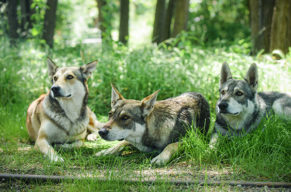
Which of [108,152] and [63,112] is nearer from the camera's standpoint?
[108,152]

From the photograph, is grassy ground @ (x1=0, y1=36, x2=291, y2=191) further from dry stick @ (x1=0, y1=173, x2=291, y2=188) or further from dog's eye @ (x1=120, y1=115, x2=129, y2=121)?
dog's eye @ (x1=120, y1=115, x2=129, y2=121)

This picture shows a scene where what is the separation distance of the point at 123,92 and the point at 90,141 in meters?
1.70

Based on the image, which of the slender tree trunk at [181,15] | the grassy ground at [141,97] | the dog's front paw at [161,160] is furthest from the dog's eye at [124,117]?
the slender tree trunk at [181,15]

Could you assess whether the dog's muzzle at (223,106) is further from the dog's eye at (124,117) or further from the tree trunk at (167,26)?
the tree trunk at (167,26)

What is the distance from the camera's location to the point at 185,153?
13.8ft

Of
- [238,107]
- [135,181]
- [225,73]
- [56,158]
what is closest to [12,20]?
[56,158]

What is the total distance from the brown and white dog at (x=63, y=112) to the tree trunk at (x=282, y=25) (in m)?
5.91

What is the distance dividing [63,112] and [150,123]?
1.56 meters

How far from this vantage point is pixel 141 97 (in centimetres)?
666

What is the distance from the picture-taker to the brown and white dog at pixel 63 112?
4.77 m

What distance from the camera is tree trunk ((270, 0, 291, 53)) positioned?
8383 mm

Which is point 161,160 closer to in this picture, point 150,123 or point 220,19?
point 150,123

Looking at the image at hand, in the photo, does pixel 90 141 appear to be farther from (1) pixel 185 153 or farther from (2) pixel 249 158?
(2) pixel 249 158

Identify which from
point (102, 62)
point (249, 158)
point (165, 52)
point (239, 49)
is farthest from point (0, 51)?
point (249, 158)
